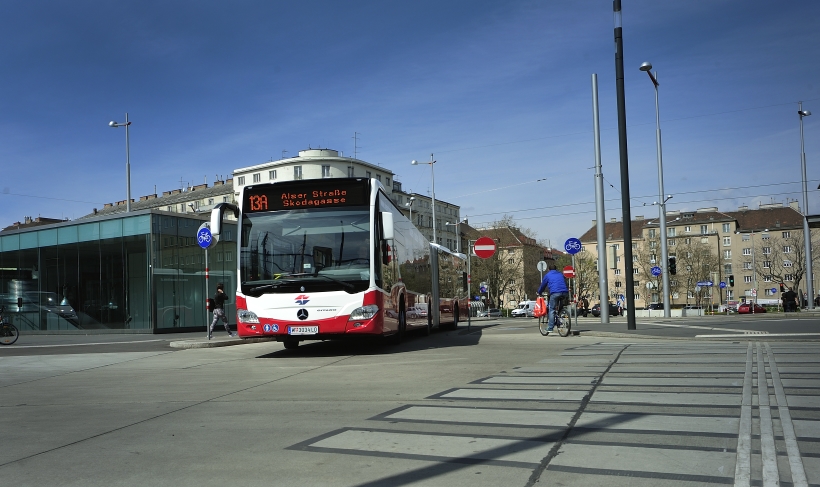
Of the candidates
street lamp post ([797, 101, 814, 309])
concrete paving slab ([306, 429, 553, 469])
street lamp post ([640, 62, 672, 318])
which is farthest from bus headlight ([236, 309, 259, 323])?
street lamp post ([797, 101, 814, 309])

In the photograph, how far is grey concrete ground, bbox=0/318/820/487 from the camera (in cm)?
442

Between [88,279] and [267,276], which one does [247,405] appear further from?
[88,279]

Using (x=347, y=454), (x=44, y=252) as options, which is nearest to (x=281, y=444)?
(x=347, y=454)

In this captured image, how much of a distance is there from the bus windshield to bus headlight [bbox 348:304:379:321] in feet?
1.19

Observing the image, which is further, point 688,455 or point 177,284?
point 177,284

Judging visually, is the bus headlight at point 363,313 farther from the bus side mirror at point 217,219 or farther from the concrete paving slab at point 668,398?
the concrete paving slab at point 668,398

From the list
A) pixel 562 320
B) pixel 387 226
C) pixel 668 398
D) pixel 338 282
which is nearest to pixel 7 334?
pixel 338 282

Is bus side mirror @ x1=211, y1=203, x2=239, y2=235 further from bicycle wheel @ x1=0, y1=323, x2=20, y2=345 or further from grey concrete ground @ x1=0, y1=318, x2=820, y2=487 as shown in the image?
bicycle wheel @ x1=0, y1=323, x2=20, y2=345

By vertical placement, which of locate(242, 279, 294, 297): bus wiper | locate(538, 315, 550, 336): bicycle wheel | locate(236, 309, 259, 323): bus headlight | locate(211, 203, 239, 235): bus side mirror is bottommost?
locate(538, 315, 550, 336): bicycle wheel

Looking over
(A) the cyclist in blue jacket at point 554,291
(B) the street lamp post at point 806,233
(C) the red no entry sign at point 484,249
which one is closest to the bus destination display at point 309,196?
(A) the cyclist in blue jacket at point 554,291

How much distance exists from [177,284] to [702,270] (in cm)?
7024

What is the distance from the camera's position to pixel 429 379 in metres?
9.29

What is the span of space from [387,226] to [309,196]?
166cm

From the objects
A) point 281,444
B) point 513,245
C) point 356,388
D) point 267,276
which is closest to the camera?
point 281,444
